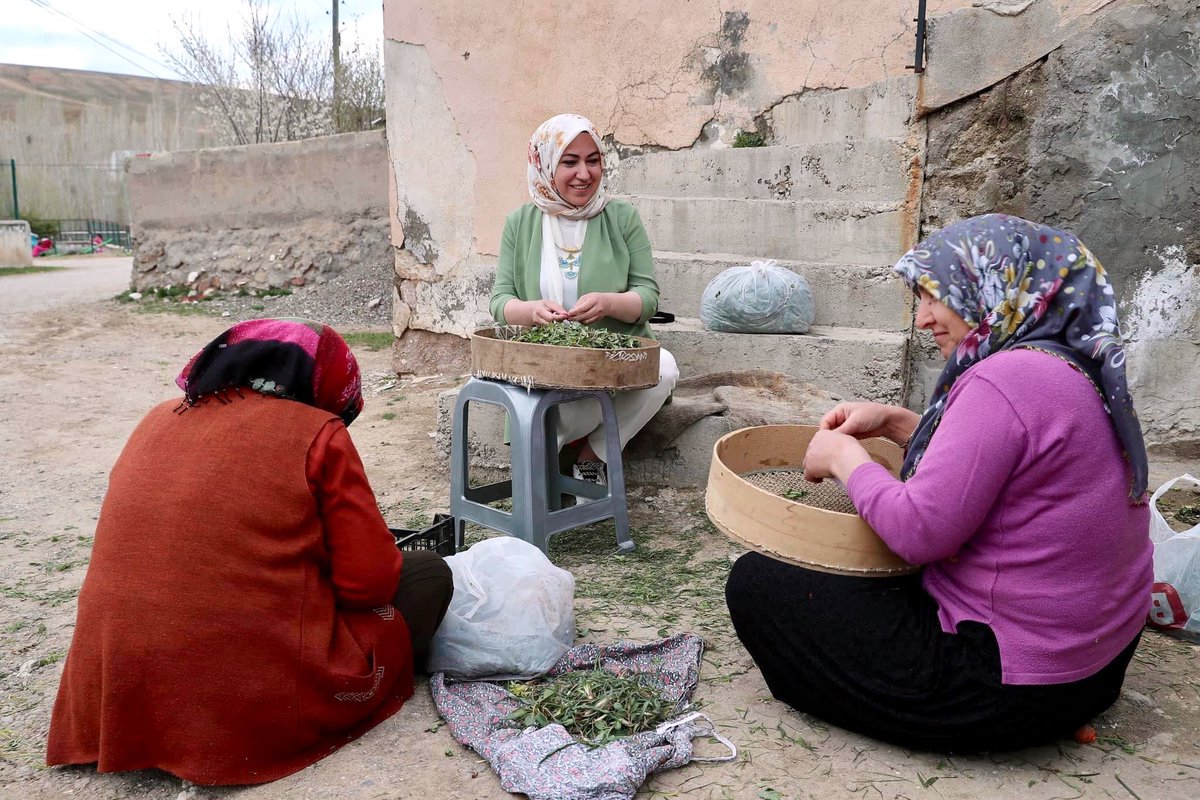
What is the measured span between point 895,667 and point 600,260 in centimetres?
220

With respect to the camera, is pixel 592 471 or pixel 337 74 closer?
pixel 592 471

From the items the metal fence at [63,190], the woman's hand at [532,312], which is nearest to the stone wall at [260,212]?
the woman's hand at [532,312]

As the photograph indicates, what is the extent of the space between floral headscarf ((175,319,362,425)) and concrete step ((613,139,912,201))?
149 inches

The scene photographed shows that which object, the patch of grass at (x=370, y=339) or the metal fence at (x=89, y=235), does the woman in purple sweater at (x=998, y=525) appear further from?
the metal fence at (x=89, y=235)

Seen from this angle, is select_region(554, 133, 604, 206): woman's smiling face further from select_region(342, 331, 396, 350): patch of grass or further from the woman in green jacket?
select_region(342, 331, 396, 350): patch of grass

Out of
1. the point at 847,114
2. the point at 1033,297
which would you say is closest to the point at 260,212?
the point at 847,114

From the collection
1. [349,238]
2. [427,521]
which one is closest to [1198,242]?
[427,521]

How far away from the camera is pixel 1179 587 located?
297cm

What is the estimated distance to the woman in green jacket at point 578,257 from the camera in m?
3.82

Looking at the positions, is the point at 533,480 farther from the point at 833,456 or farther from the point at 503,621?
the point at 833,456

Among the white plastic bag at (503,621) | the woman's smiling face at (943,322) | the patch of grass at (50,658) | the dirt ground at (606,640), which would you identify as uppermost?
the woman's smiling face at (943,322)

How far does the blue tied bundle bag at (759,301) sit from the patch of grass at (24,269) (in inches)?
605

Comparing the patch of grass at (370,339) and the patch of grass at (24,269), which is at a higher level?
the patch of grass at (24,269)

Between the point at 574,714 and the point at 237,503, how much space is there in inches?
39.0
